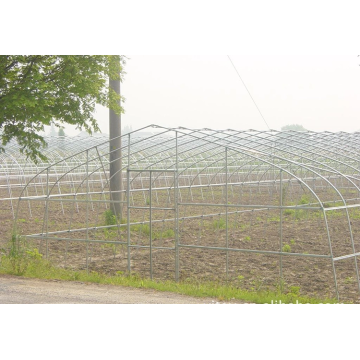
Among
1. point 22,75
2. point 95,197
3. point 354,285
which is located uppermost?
point 22,75

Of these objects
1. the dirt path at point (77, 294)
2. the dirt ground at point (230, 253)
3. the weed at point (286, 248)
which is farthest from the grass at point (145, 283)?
the weed at point (286, 248)

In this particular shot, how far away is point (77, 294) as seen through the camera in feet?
34.9

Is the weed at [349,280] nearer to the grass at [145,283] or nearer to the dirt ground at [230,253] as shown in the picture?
the dirt ground at [230,253]

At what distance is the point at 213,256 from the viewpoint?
15227mm

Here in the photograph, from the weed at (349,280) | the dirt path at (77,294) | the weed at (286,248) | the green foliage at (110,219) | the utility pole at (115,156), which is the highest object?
the utility pole at (115,156)

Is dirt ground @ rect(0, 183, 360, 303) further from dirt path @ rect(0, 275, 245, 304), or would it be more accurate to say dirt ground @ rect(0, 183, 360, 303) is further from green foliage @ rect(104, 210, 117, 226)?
dirt path @ rect(0, 275, 245, 304)

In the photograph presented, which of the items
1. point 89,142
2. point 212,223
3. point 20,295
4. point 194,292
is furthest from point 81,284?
point 89,142

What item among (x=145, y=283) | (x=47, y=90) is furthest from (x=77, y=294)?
(x=47, y=90)

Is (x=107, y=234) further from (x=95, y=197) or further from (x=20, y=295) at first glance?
(x=95, y=197)

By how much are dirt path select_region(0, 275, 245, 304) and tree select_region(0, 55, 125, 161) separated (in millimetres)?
2886

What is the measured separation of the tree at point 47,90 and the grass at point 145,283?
7.80 feet

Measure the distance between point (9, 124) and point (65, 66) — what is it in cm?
178

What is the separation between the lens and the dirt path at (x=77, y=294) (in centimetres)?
1002

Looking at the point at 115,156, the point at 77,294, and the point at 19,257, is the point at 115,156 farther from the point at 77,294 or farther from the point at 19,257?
the point at 77,294
